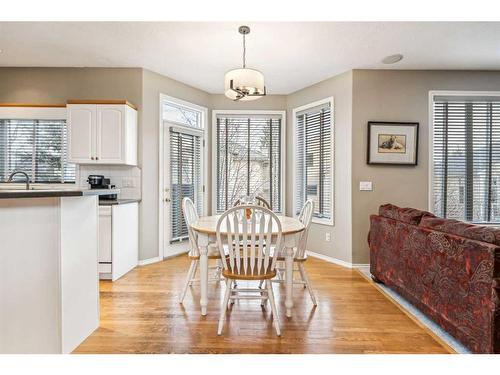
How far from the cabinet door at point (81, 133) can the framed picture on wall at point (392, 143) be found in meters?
3.45

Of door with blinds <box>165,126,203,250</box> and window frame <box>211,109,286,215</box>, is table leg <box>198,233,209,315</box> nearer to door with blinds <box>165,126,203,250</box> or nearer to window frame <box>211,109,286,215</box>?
door with blinds <box>165,126,203,250</box>

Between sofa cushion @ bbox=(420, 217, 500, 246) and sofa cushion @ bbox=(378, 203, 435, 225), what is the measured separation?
0.10 m

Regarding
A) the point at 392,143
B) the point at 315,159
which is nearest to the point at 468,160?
the point at 392,143

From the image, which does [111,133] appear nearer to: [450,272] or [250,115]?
[250,115]

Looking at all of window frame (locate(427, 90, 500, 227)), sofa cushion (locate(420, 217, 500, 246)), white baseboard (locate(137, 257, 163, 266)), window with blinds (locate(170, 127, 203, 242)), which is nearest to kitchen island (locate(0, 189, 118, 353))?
white baseboard (locate(137, 257, 163, 266))

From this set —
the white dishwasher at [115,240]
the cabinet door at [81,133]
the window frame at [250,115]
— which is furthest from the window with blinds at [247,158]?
the cabinet door at [81,133]

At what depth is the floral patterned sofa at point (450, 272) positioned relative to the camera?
5.09 feet

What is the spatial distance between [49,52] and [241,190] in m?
3.05

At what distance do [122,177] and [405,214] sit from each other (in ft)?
10.7

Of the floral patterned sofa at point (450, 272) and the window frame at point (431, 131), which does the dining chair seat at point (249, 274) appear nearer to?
the floral patterned sofa at point (450, 272)

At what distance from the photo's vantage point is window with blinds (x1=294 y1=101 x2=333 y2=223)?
13.0ft

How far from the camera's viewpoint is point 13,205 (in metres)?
1.42
